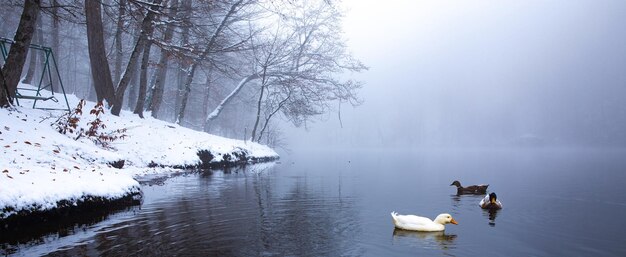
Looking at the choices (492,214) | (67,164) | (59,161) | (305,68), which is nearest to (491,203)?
(492,214)

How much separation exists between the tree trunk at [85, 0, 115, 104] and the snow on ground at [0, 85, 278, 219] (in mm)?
1384

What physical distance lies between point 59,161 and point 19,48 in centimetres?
518

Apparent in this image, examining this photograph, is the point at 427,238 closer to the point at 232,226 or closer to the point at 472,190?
the point at 232,226

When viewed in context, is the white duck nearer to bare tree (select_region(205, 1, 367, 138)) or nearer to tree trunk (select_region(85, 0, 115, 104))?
tree trunk (select_region(85, 0, 115, 104))

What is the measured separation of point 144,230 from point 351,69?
26.3 m

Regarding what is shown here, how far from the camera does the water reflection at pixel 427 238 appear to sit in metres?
7.07

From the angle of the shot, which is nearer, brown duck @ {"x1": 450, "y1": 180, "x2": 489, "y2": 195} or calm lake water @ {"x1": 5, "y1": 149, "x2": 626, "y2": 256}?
calm lake water @ {"x1": 5, "y1": 149, "x2": 626, "y2": 256}

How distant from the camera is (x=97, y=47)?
1869cm

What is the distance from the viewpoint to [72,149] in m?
12.0

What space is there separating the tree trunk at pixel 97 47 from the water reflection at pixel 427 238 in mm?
16843

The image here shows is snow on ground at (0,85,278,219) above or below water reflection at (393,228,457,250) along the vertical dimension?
above

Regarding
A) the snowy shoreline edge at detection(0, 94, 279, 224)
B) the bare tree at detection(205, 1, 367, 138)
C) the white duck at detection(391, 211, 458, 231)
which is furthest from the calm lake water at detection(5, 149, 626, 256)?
the bare tree at detection(205, 1, 367, 138)

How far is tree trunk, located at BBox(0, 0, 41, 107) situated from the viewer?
12.6m

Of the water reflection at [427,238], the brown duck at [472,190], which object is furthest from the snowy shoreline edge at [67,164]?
the brown duck at [472,190]
